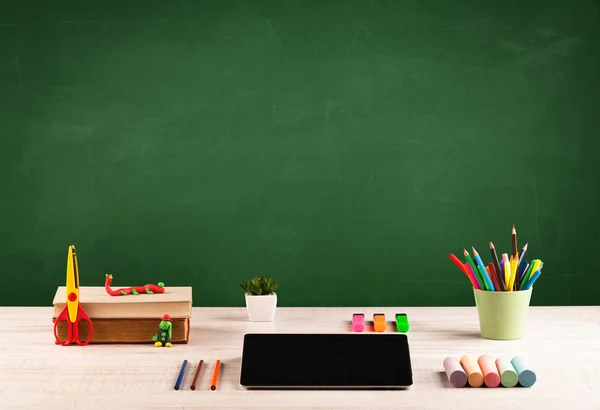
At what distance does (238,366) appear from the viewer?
142 cm

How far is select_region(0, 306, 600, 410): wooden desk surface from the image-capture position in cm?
122

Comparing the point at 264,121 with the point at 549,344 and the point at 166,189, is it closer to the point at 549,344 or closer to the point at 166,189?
the point at 166,189

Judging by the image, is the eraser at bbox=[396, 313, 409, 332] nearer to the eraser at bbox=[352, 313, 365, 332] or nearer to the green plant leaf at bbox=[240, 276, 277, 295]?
the eraser at bbox=[352, 313, 365, 332]

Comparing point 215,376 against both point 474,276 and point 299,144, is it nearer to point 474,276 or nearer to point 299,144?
point 474,276

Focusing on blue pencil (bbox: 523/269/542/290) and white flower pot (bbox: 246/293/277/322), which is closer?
blue pencil (bbox: 523/269/542/290)

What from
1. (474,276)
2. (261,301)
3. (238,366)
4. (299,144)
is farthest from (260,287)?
(299,144)

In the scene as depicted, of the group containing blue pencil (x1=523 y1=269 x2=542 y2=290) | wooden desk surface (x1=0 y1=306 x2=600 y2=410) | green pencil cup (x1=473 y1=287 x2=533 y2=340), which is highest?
blue pencil (x1=523 y1=269 x2=542 y2=290)

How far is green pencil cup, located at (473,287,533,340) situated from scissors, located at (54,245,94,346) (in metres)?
0.81

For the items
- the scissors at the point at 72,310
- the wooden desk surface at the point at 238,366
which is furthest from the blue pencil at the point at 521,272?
the scissors at the point at 72,310

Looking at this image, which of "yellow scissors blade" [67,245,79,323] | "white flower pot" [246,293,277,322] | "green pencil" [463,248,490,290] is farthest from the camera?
Answer: "white flower pot" [246,293,277,322]

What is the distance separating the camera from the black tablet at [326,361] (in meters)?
1.29

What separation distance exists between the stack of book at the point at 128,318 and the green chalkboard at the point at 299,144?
1586mm

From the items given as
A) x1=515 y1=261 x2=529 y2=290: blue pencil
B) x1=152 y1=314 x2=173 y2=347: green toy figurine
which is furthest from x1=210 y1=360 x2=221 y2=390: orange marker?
x1=515 y1=261 x2=529 y2=290: blue pencil

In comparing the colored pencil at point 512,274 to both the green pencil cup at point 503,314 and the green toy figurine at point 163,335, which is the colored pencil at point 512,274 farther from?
the green toy figurine at point 163,335
